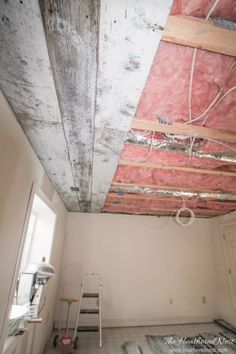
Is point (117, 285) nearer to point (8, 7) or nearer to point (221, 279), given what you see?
point (221, 279)

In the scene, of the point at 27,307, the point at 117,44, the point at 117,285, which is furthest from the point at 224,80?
the point at 117,285

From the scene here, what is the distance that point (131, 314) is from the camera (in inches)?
135

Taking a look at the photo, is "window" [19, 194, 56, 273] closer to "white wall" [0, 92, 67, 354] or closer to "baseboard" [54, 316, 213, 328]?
"white wall" [0, 92, 67, 354]

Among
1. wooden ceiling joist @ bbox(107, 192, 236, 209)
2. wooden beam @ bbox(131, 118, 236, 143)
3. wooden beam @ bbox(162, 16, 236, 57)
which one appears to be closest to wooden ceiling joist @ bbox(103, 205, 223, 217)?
wooden ceiling joist @ bbox(107, 192, 236, 209)

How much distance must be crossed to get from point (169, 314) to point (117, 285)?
3.90 ft

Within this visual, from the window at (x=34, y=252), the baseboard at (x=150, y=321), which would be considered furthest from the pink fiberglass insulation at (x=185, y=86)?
the baseboard at (x=150, y=321)

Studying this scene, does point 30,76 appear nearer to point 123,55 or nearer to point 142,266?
point 123,55

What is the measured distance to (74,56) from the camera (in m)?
0.70

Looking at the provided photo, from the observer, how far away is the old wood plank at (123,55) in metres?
0.55

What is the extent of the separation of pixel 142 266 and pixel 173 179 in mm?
2492

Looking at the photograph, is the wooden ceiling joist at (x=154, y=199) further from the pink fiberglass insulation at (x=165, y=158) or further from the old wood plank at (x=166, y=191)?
the pink fiberglass insulation at (x=165, y=158)

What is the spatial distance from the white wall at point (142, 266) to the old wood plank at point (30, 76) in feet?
9.23

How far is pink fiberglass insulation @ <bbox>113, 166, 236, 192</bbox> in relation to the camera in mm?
1909

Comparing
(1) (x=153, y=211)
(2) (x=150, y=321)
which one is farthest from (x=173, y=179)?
(2) (x=150, y=321)
